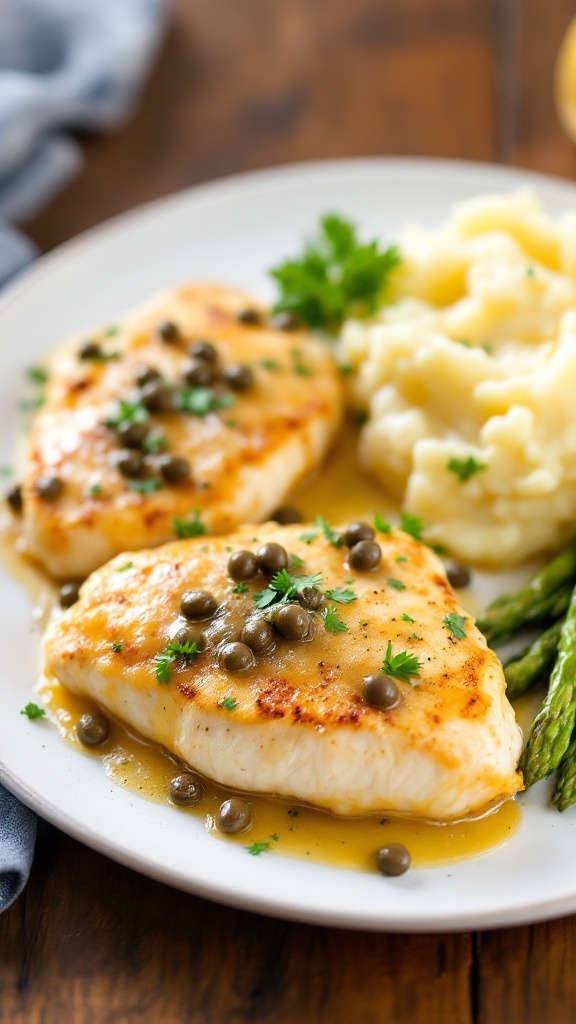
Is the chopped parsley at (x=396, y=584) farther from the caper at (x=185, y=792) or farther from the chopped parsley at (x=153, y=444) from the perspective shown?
the chopped parsley at (x=153, y=444)

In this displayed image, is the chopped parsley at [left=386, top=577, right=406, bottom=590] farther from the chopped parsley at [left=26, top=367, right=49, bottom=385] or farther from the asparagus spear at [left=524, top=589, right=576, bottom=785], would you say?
the chopped parsley at [left=26, top=367, right=49, bottom=385]

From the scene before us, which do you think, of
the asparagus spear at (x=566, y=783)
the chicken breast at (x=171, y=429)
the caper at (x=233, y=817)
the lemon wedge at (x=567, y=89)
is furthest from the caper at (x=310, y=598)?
the lemon wedge at (x=567, y=89)

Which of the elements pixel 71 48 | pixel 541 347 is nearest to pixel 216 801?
pixel 541 347

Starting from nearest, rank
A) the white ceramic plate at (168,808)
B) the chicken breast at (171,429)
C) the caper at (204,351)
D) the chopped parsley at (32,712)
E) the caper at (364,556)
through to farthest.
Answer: the white ceramic plate at (168,808)
the chopped parsley at (32,712)
the caper at (364,556)
the chicken breast at (171,429)
the caper at (204,351)

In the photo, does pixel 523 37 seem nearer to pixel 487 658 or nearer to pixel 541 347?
pixel 541 347

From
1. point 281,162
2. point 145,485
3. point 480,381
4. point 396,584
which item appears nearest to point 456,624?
point 396,584

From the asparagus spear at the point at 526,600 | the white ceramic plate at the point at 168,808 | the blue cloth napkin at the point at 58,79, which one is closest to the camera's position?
the white ceramic plate at the point at 168,808

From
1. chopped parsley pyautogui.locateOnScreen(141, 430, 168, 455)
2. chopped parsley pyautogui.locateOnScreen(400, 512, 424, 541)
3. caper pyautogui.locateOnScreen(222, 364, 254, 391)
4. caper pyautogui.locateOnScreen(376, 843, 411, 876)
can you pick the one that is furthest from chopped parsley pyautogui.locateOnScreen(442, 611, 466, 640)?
caper pyautogui.locateOnScreen(222, 364, 254, 391)
